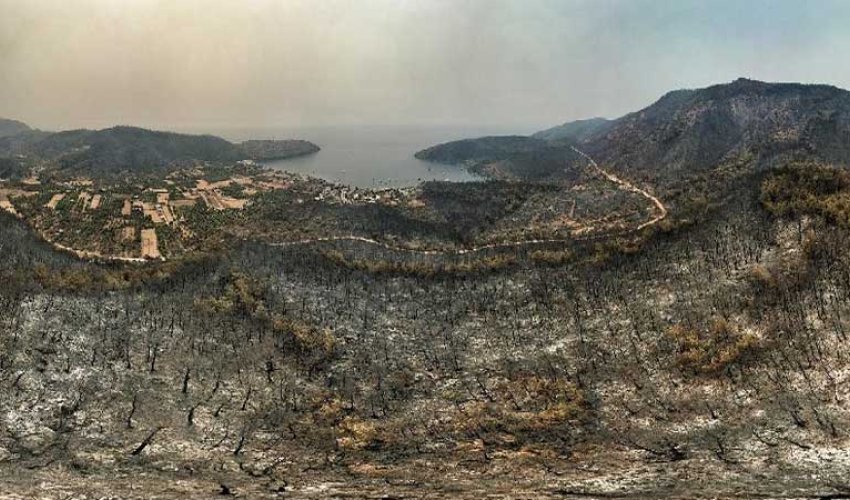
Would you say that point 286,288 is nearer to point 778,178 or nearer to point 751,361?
point 751,361

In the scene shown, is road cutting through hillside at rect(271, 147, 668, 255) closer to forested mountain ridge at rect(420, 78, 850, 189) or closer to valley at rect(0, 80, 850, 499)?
valley at rect(0, 80, 850, 499)

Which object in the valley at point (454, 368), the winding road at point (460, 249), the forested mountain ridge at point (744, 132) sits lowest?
the valley at point (454, 368)

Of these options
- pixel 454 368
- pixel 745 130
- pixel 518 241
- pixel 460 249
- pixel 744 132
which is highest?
pixel 745 130

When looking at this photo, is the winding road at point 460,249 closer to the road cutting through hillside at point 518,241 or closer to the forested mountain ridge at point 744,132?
the road cutting through hillside at point 518,241

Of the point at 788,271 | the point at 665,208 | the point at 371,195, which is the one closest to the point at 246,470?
the point at 788,271

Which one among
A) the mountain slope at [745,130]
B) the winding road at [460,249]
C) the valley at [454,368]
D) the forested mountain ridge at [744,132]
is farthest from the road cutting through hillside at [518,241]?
the mountain slope at [745,130]

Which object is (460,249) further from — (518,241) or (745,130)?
(745,130)

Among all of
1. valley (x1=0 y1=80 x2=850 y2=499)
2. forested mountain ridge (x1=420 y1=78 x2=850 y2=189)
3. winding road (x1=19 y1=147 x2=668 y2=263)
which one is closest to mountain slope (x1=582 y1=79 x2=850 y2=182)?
forested mountain ridge (x1=420 y1=78 x2=850 y2=189)

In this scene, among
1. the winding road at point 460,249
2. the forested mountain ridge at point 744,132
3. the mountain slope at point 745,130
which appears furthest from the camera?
the mountain slope at point 745,130

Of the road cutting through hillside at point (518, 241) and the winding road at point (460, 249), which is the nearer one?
the road cutting through hillside at point (518, 241)

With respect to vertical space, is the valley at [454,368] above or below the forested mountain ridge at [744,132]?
below

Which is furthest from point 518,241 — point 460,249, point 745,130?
point 745,130
